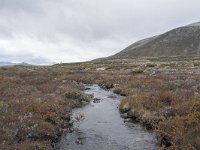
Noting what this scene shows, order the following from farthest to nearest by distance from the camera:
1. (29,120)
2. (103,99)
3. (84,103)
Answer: (103,99) → (84,103) → (29,120)

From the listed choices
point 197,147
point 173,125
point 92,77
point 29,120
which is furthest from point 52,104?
point 92,77

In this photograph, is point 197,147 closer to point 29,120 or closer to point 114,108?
point 29,120

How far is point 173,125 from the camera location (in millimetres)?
16891

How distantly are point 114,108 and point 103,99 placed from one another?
5.23m

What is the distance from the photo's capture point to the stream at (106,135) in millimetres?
16484

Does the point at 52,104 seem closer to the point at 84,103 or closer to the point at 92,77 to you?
the point at 84,103

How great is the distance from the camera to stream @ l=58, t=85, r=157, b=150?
16.5 m

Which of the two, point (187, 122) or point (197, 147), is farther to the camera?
point (187, 122)

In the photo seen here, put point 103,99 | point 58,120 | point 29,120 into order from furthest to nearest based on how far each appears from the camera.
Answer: point 103,99 → point 58,120 → point 29,120

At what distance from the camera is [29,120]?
1812cm

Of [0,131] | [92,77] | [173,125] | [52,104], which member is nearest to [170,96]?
[173,125]

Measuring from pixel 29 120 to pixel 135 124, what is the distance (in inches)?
276

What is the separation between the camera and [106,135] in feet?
61.0

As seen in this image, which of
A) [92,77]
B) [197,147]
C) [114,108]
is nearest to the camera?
[197,147]
